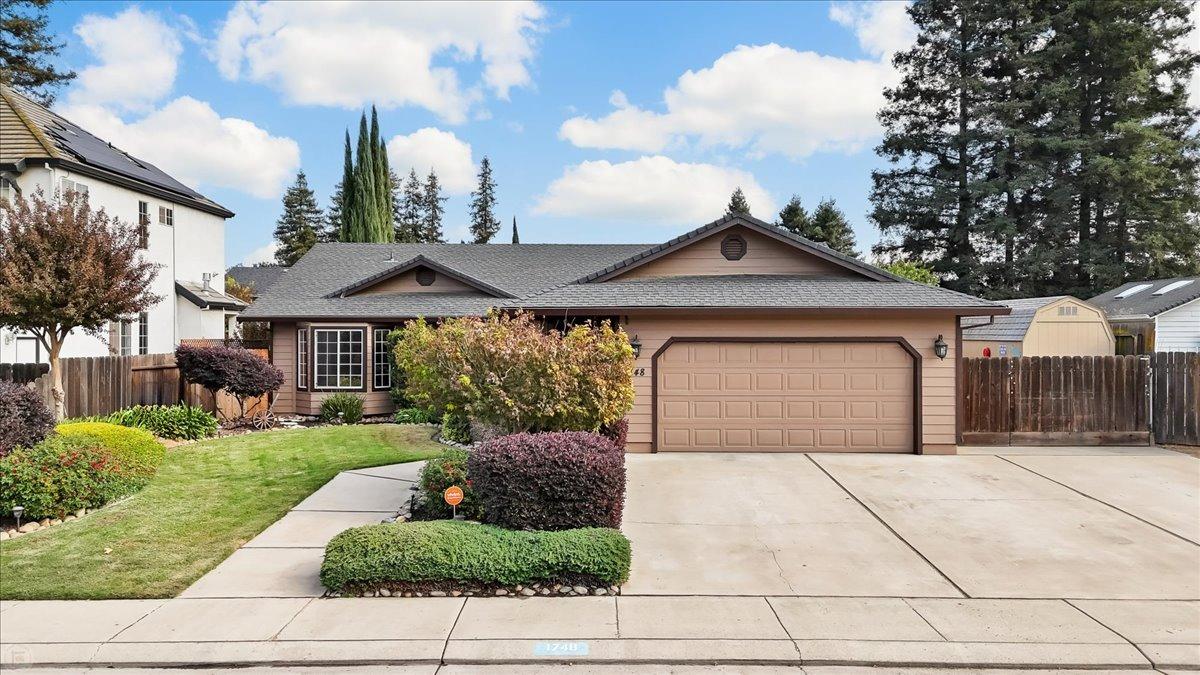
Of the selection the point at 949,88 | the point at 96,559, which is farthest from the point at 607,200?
the point at 96,559

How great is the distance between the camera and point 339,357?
56.5 feet

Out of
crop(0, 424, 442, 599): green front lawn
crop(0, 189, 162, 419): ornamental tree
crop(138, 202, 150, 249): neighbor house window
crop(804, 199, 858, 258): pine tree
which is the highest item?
crop(804, 199, 858, 258): pine tree

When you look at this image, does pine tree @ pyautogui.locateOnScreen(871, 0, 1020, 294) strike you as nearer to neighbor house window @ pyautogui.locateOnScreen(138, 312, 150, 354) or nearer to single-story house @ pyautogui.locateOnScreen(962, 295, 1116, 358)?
single-story house @ pyautogui.locateOnScreen(962, 295, 1116, 358)

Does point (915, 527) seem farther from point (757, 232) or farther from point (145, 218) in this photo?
point (145, 218)

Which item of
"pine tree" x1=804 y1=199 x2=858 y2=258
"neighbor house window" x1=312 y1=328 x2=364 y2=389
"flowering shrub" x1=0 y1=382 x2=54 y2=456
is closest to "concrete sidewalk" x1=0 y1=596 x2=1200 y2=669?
"flowering shrub" x1=0 y1=382 x2=54 y2=456

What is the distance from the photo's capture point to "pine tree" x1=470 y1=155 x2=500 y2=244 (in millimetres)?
62594

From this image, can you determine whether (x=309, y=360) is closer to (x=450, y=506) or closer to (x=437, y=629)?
(x=450, y=506)

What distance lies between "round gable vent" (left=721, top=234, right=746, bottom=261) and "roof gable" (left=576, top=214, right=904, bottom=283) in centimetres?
27

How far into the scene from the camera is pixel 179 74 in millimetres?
17266

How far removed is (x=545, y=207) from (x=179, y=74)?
61.0 feet

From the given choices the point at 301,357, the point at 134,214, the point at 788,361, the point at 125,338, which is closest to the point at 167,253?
the point at 134,214

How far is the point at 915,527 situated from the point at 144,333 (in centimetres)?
2145

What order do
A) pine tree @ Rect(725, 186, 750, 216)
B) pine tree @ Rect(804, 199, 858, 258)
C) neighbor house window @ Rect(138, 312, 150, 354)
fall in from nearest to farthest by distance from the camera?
neighbor house window @ Rect(138, 312, 150, 354) < pine tree @ Rect(804, 199, 858, 258) < pine tree @ Rect(725, 186, 750, 216)

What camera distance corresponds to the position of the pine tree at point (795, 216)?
37312 mm
